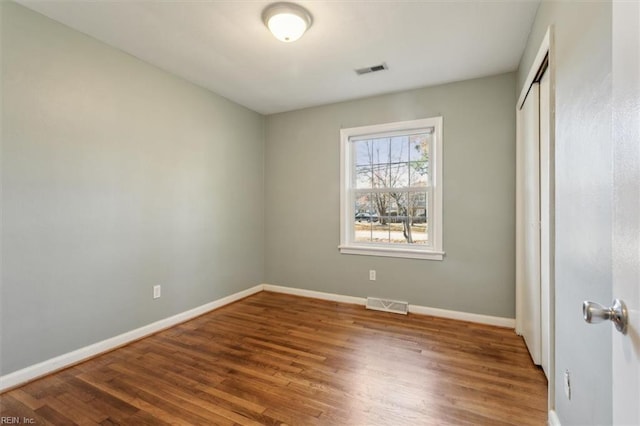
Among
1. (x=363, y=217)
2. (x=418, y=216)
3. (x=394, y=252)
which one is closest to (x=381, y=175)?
(x=363, y=217)

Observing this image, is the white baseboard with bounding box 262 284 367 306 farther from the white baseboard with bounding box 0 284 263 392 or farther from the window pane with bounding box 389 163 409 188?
the window pane with bounding box 389 163 409 188

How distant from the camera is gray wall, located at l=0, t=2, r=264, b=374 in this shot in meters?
2.02

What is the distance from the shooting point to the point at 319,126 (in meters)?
3.98

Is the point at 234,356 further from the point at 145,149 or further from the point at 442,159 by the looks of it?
the point at 442,159

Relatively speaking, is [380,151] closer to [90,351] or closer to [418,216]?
[418,216]

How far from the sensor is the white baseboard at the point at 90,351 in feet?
6.56

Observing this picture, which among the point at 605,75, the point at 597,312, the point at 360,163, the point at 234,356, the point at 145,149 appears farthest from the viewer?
the point at 360,163

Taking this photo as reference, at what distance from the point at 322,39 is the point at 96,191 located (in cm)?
225

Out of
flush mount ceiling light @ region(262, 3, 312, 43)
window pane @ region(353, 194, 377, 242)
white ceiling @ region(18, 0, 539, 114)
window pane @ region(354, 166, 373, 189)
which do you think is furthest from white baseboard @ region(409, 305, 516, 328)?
flush mount ceiling light @ region(262, 3, 312, 43)

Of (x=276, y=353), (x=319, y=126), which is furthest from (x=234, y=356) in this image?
(x=319, y=126)

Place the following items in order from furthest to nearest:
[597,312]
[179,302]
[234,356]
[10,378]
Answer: [179,302], [234,356], [10,378], [597,312]

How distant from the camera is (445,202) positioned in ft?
10.8

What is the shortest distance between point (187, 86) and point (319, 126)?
1.64 metres

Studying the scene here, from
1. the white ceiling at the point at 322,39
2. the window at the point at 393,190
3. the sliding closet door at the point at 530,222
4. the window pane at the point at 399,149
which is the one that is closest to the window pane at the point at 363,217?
the window at the point at 393,190
